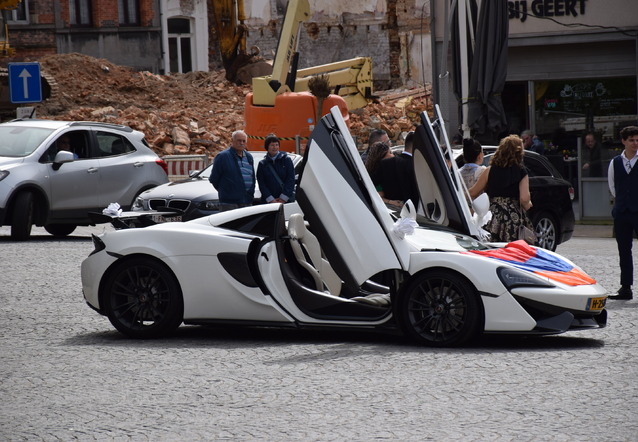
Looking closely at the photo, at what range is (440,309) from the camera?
8.80m

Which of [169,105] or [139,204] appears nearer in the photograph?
[139,204]

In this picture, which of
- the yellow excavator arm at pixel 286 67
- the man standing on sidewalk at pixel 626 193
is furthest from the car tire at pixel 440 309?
the yellow excavator arm at pixel 286 67

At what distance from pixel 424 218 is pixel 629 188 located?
3.29m

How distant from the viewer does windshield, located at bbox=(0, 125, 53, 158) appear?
18.8m

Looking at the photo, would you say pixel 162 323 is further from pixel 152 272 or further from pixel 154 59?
pixel 154 59

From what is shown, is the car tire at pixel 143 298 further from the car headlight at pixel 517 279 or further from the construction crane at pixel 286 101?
the construction crane at pixel 286 101

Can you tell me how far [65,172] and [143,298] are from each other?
32.2 ft

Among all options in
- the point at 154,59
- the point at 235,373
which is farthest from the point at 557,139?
the point at 154,59

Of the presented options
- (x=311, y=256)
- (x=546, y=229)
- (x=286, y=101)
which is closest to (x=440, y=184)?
(x=311, y=256)

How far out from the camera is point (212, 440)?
6000 millimetres

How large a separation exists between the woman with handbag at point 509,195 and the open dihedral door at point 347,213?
2651mm

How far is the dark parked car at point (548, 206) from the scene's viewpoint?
16.9 metres

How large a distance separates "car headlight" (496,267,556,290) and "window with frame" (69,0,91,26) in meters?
50.3

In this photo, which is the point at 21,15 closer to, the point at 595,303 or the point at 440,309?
the point at 440,309
